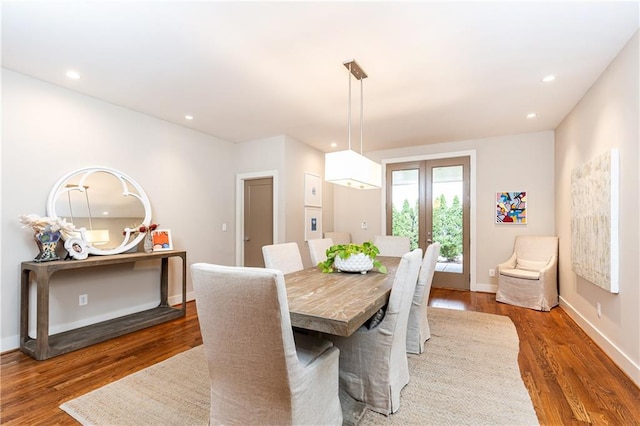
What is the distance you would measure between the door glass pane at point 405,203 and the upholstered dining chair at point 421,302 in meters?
2.84

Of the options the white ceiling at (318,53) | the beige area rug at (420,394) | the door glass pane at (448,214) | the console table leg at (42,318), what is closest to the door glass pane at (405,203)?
the door glass pane at (448,214)

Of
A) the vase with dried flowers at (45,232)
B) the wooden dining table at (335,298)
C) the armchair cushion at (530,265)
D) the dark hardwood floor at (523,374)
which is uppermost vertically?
the vase with dried flowers at (45,232)

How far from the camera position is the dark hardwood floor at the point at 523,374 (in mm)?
1847

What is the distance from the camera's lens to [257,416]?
137cm

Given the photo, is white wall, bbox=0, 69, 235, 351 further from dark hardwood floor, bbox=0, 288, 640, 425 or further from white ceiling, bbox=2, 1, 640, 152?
dark hardwood floor, bbox=0, 288, 640, 425

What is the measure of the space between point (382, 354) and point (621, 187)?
236 cm

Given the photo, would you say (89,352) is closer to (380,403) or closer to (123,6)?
(380,403)

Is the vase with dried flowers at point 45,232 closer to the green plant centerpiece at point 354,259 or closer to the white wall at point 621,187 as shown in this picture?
the green plant centerpiece at point 354,259

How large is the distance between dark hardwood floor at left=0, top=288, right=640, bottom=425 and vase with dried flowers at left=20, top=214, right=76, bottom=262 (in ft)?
2.82

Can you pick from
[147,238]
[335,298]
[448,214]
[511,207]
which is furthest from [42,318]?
[511,207]

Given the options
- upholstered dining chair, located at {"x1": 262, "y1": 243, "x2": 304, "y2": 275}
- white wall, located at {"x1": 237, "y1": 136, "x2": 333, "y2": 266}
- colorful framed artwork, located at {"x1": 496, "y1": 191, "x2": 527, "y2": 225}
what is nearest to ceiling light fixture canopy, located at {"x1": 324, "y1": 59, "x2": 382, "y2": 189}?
upholstered dining chair, located at {"x1": 262, "y1": 243, "x2": 304, "y2": 275}

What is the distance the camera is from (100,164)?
339 cm

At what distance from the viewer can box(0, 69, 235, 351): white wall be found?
9.05 ft

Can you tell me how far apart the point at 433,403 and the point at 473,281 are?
3.57m
